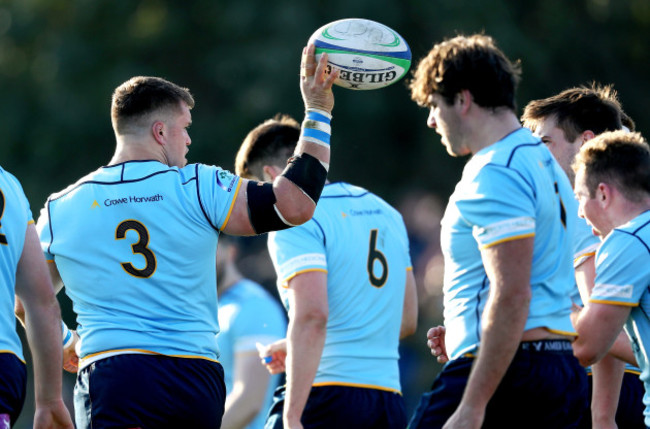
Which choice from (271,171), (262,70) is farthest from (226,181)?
(262,70)

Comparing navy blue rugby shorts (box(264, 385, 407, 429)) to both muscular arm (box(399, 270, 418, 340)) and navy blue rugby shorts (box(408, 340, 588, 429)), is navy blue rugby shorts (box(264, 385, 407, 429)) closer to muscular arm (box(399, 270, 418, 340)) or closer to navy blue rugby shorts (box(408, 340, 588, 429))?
muscular arm (box(399, 270, 418, 340))

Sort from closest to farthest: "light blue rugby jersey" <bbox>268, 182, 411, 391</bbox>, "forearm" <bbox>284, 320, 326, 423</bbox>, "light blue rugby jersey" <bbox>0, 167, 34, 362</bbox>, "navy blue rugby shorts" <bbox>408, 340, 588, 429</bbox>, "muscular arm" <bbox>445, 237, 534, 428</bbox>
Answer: "muscular arm" <bbox>445, 237, 534, 428</bbox>
"navy blue rugby shorts" <bbox>408, 340, 588, 429</bbox>
"light blue rugby jersey" <bbox>0, 167, 34, 362</bbox>
"forearm" <bbox>284, 320, 326, 423</bbox>
"light blue rugby jersey" <bbox>268, 182, 411, 391</bbox>

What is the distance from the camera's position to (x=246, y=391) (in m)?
7.18

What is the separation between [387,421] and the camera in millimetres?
6078

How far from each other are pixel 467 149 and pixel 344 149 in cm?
1316

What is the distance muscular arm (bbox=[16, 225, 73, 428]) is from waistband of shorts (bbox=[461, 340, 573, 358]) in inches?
74.0

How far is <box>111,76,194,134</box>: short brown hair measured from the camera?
5.27m

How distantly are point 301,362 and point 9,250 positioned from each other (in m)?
1.80

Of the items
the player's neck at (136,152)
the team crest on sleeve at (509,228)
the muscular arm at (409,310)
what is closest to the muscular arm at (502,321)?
the team crest on sleeve at (509,228)

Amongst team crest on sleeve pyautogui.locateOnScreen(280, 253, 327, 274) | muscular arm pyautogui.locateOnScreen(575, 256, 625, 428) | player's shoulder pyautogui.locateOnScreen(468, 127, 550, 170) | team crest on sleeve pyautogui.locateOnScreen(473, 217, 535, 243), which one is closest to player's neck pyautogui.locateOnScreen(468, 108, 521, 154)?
player's shoulder pyautogui.locateOnScreen(468, 127, 550, 170)

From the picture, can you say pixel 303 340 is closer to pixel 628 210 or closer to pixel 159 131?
pixel 159 131

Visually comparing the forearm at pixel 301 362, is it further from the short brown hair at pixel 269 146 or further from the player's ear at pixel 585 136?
the player's ear at pixel 585 136

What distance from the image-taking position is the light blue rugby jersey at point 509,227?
13.8 feet

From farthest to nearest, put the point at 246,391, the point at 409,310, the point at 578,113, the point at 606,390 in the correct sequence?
the point at 246,391 < the point at 409,310 < the point at 578,113 < the point at 606,390
